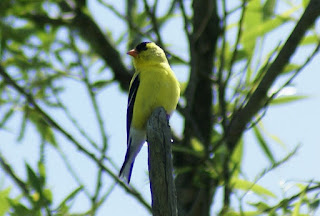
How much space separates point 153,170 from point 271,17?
224cm

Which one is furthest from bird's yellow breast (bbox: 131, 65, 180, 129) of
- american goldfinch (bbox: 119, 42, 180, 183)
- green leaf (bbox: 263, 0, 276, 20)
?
green leaf (bbox: 263, 0, 276, 20)

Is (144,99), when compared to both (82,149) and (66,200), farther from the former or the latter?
(66,200)

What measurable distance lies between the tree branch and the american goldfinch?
1145mm

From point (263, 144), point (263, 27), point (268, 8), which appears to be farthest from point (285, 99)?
point (268, 8)

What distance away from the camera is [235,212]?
331 centimetres

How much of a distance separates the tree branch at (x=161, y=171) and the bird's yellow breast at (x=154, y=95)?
1.19m

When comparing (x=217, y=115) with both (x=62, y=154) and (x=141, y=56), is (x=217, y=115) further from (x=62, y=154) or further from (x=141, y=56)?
(x=62, y=154)

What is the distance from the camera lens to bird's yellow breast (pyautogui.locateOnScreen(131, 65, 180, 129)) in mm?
3955

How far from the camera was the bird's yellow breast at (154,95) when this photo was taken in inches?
156

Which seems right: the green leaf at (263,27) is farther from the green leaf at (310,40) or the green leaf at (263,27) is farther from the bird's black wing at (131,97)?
the bird's black wing at (131,97)

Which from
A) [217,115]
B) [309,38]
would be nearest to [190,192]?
[217,115]

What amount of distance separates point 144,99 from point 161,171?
1.64 m

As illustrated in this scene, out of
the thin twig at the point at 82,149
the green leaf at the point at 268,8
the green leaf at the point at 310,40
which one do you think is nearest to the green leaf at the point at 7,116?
the thin twig at the point at 82,149

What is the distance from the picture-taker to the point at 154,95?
3984mm
